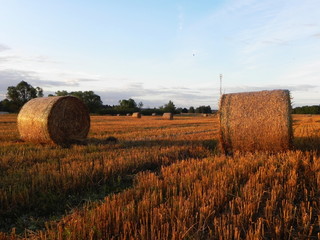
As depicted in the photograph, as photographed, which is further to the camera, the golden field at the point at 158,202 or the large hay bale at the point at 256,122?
the large hay bale at the point at 256,122

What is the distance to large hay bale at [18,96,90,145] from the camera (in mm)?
10484

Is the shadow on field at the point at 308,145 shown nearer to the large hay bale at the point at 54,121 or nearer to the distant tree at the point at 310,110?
the large hay bale at the point at 54,121

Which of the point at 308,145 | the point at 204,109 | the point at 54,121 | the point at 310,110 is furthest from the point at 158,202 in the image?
the point at 204,109

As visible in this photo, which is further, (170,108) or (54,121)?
(170,108)

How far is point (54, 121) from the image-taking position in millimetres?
10672

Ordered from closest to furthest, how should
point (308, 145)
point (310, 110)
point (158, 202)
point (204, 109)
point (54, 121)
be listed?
1. point (158, 202)
2. point (308, 145)
3. point (54, 121)
4. point (310, 110)
5. point (204, 109)

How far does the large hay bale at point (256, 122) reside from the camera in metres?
7.64

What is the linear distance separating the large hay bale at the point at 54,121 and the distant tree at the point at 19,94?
231ft

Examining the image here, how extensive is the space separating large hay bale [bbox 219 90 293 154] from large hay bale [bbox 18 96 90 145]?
612 cm

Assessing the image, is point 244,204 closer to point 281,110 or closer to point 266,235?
point 266,235

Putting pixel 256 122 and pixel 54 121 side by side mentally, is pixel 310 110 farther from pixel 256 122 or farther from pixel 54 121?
pixel 54 121

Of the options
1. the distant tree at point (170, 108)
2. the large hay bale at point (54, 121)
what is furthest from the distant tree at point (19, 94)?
the large hay bale at point (54, 121)

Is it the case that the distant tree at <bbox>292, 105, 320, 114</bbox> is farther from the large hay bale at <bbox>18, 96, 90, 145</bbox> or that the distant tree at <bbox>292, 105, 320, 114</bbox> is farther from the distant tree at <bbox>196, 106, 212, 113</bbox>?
the large hay bale at <bbox>18, 96, 90, 145</bbox>

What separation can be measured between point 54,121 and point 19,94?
251ft
